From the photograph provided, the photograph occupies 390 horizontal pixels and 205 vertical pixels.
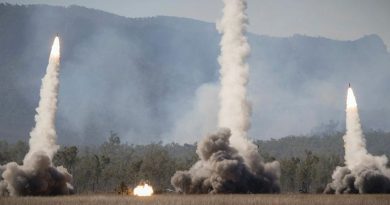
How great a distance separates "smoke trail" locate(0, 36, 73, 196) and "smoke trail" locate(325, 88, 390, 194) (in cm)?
2992

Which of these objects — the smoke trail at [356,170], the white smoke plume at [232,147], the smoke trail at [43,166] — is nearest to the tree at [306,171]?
the smoke trail at [356,170]

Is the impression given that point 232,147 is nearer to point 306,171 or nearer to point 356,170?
point 356,170

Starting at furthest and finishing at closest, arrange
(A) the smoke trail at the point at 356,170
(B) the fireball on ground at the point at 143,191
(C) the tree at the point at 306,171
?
1. (C) the tree at the point at 306,171
2. (A) the smoke trail at the point at 356,170
3. (B) the fireball on ground at the point at 143,191

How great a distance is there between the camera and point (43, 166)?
53.3 metres

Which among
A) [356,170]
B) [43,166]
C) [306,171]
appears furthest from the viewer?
[306,171]

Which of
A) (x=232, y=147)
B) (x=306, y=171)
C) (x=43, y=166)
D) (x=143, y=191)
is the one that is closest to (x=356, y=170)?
(x=232, y=147)

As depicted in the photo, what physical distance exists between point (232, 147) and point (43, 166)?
2090 centimetres

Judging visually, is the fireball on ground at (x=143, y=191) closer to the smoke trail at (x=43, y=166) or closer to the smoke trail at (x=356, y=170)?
the smoke trail at (x=43, y=166)

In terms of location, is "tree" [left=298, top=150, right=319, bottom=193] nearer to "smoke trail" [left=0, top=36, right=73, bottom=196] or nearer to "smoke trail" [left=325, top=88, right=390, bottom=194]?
"smoke trail" [left=325, top=88, right=390, bottom=194]

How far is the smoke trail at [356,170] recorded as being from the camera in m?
62.8

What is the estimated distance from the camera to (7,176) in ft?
171

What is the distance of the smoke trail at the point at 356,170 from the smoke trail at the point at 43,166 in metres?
29.9

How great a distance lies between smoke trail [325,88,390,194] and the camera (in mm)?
62812

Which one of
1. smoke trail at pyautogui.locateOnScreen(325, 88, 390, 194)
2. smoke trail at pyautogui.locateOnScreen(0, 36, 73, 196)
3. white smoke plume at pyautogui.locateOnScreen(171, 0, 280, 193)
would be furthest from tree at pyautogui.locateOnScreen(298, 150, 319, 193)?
smoke trail at pyautogui.locateOnScreen(0, 36, 73, 196)
